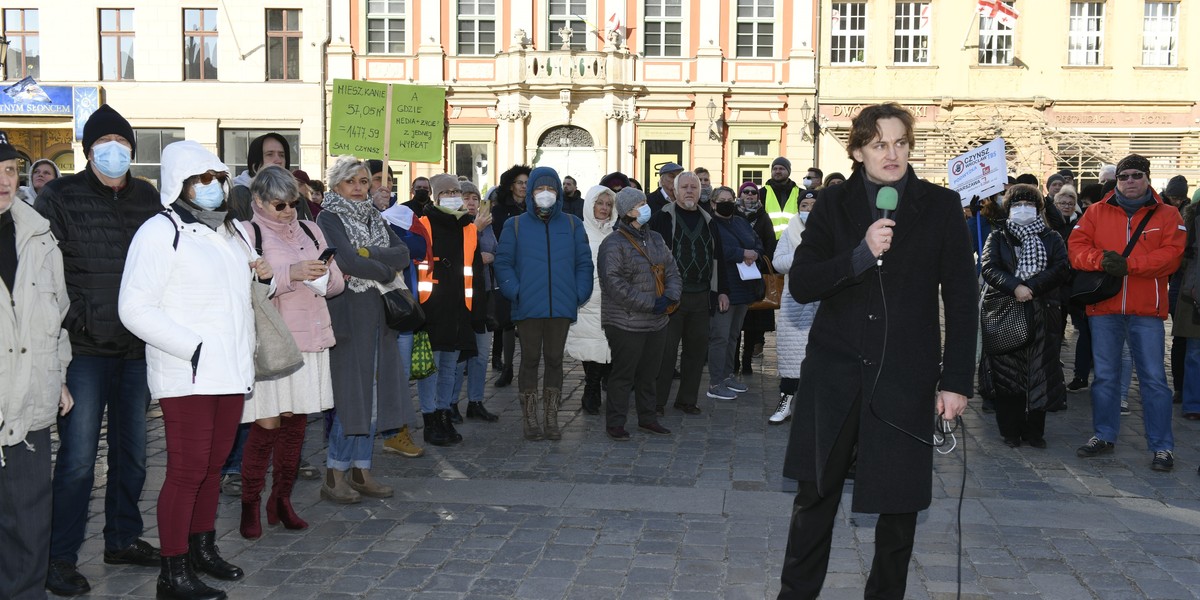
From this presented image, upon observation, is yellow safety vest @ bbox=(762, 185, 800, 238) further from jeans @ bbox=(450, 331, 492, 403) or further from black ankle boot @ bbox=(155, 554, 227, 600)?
black ankle boot @ bbox=(155, 554, 227, 600)

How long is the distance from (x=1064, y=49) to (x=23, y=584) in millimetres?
31244

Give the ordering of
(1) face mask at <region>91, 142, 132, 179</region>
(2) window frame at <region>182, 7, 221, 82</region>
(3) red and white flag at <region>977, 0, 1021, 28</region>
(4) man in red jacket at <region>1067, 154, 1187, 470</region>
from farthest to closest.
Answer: (2) window frame at <region>182, 7, 221, 82</region>
(3) red and white flag at <region>977, 0, 1021, 28</region>
(4) man in red jacket at <region>1067, 154, 1187, 470</region>
(1) face mask at <region>91, 142, 132, 179</region>

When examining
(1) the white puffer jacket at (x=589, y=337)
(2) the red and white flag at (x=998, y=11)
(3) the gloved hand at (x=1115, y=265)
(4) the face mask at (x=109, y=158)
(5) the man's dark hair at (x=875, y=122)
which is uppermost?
(2) the red and white flag at (x=998, y=11)

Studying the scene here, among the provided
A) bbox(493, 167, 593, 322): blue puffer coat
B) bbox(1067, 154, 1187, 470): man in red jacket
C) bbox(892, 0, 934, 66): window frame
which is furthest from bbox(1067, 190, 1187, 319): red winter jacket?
bbox(892, 0, 934, 66): window frame

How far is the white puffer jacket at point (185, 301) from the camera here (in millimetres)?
4594

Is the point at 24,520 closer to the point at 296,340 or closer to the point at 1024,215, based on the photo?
the point at 296,340

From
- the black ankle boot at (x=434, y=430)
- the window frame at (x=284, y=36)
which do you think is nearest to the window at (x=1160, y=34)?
the window frame at (x=284, y=36)

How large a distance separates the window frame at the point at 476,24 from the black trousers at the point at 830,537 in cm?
2887

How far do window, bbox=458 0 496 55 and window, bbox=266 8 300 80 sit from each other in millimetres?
4741

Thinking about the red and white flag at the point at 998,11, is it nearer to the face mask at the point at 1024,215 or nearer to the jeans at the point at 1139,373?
the face mask at the point at 1024,215

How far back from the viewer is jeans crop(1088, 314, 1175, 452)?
25.1ft

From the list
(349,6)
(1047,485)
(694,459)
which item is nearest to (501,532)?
(694,459)

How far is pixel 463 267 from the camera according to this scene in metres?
8.62

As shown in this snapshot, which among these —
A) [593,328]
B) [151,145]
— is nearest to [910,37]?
[151,145]
